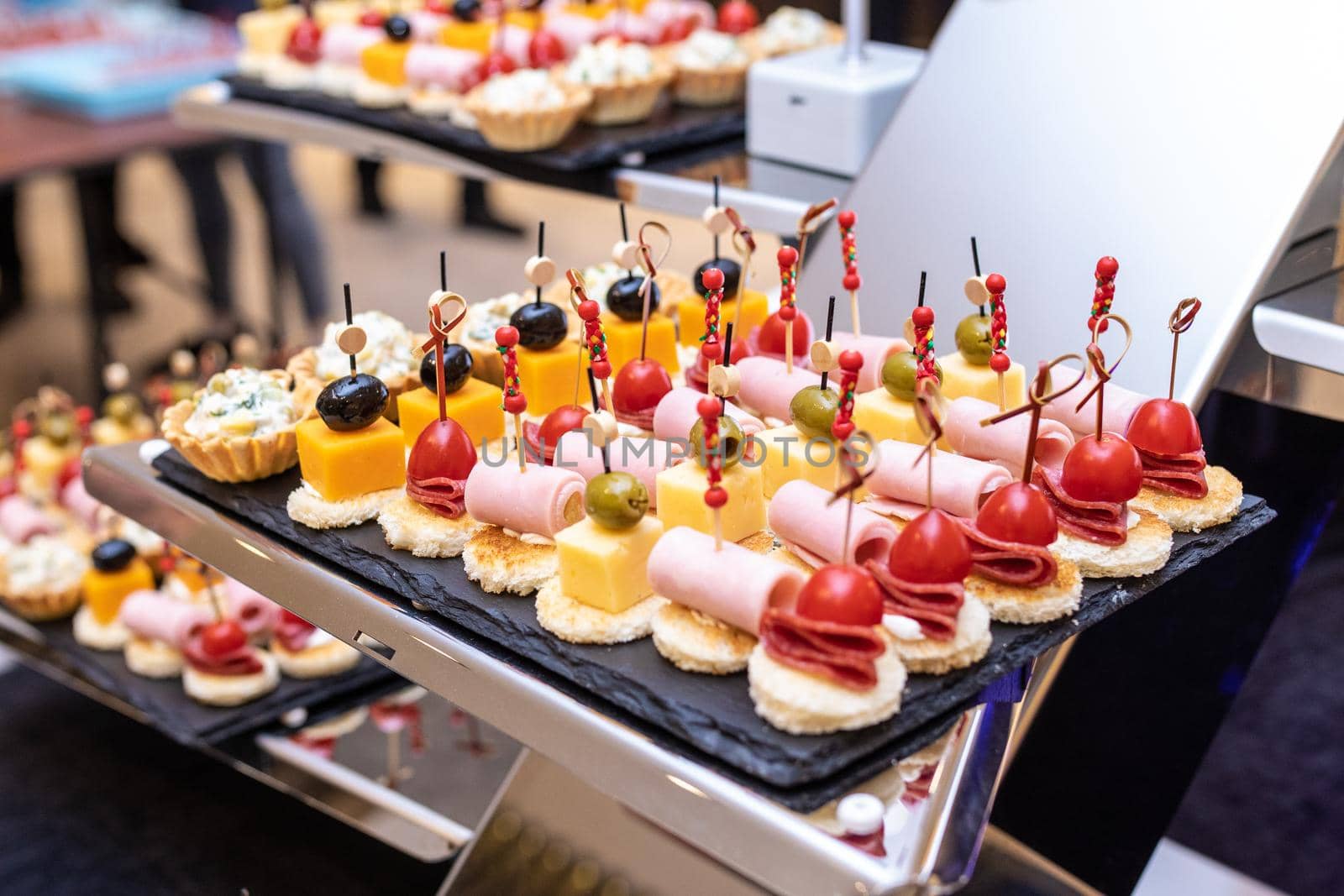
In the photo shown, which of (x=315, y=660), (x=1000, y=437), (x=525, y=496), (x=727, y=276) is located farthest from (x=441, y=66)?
(x=1000, y=437)

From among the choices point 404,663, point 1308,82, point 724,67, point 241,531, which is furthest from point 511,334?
point 724,67

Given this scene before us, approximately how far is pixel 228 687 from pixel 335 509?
0.71 meters

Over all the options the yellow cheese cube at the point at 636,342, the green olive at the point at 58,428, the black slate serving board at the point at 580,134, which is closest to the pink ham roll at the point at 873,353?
the yellow cheese cube at the point at 636,342

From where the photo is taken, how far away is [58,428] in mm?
2852

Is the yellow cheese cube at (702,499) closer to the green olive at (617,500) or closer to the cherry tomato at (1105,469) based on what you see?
the green olive at (617,500)

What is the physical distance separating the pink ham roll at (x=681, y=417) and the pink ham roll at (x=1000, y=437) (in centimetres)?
21

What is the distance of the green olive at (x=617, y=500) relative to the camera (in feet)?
4.42

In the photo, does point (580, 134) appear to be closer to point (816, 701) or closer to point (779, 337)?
point (779, 337)

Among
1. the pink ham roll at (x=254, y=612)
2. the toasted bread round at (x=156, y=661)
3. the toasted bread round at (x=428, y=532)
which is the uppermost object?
the toasted bread round at (x=428, y=532)

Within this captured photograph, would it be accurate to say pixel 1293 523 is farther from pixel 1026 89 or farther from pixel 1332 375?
pixel 1026 89

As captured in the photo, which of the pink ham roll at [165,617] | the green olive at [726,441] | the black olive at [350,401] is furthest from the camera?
the pink ham roll at [165,617]

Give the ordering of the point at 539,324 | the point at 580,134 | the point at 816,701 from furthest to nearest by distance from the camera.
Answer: the point at 580,134 < the point at 539,324 < the point at 816,701

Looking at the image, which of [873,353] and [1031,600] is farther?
[873,353]

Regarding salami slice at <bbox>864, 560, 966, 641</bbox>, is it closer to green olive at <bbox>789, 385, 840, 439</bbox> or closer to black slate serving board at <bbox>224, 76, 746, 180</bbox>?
green olive at <bbox>789, 385, 840, 439</bbox>
